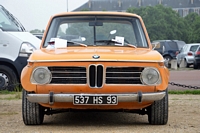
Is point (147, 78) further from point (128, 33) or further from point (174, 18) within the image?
point (174, 18)

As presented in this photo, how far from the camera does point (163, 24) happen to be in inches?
4801

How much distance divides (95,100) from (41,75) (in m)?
0.75

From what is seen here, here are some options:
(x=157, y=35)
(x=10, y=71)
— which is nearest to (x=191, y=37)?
(x=157, y=35)

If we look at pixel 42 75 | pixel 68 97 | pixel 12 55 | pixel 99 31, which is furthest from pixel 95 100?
pixel 12 55

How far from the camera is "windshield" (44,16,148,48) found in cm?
803

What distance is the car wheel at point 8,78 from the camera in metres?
12.4

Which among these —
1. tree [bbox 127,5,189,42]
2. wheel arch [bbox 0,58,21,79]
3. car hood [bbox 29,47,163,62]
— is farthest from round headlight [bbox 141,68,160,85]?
tree [bbox 127,5,189,42]

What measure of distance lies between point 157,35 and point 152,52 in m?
114

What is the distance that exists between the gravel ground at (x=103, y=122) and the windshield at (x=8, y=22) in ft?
10.8

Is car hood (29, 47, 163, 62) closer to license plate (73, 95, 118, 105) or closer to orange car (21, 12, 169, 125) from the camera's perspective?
orange car (21, 12, 169, 125)

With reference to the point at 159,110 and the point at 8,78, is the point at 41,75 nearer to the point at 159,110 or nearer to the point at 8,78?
the point at 159,110

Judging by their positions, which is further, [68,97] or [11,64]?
[11,64]

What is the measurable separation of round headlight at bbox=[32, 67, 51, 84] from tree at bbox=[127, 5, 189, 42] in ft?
370

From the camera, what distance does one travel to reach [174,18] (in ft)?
411
